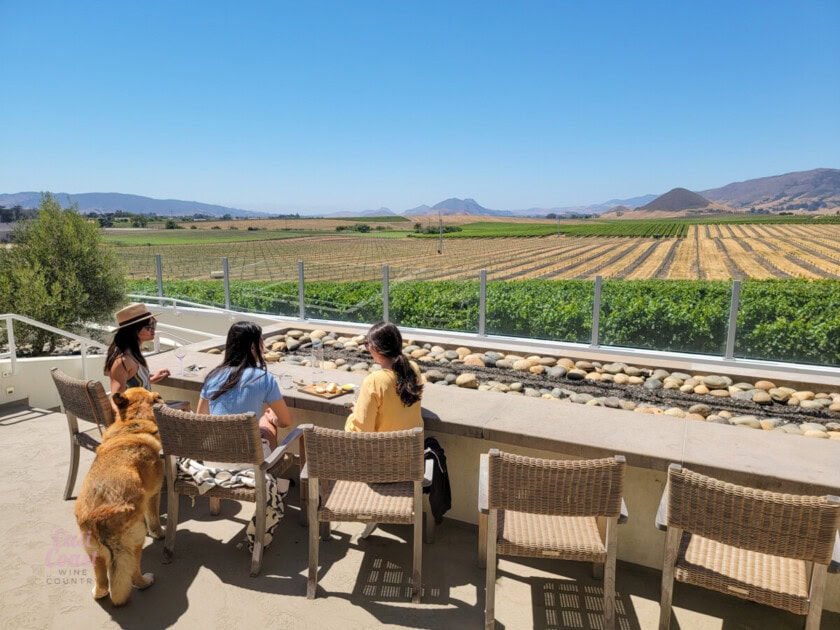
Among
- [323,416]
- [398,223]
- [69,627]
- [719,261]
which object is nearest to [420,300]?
[323,416]

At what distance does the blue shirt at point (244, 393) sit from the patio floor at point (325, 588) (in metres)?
0.80

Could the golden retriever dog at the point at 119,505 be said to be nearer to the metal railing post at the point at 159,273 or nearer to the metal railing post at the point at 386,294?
the metal railing post at the point at 386,294

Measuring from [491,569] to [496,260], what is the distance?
4449 centimetres

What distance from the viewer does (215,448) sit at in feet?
9.62

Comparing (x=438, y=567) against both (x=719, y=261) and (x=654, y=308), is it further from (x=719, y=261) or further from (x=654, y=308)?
(x=719, y=261)

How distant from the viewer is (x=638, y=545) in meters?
3.10

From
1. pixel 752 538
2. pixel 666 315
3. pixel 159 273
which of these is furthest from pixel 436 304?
pixel 159 273

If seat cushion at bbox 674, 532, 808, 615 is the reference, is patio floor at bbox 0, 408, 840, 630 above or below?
below

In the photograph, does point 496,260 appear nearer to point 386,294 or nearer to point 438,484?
point 386,294

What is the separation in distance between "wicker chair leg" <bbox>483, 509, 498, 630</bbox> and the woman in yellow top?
2.98ft

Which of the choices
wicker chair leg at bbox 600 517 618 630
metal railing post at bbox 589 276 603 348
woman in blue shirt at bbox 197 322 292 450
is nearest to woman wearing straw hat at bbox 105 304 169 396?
woman in blue shirt at bbox 197 322 292 450

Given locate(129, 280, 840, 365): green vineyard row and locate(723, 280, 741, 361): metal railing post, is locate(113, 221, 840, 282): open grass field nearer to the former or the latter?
locate(129, 280, 840, 365): green vineyard row

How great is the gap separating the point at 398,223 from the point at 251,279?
107 metres

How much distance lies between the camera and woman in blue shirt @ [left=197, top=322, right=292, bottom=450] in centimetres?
337
